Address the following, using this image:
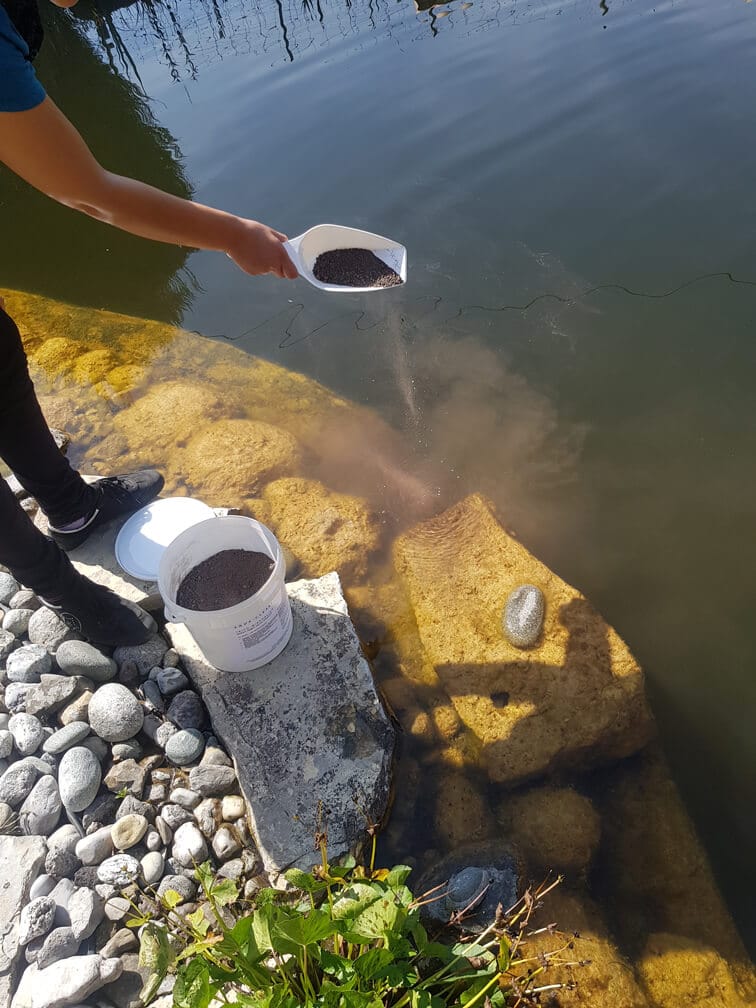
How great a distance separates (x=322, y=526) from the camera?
3.19 metres

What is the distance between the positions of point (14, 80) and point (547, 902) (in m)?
2.74

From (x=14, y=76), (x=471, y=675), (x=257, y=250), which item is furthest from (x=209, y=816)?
(x=14, y=76)

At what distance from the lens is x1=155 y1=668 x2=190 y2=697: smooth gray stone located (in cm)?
239

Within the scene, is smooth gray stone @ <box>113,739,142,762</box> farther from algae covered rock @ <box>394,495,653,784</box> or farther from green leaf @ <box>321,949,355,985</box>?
algae covered rock @ <box>394,495,653,784</box>

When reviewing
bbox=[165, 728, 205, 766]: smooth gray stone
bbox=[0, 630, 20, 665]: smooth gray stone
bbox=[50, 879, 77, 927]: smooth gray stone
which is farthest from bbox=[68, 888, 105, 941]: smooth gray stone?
bbox=[0, 630, 20, 665]: smooth gray stone

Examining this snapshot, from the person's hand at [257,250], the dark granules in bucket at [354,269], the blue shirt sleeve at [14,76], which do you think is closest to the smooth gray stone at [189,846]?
the person's hand at [257,250]

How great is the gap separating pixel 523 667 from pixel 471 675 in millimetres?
216

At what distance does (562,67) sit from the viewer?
628cm

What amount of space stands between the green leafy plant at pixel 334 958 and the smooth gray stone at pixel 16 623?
56.2 inches

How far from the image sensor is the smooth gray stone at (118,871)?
1904mm

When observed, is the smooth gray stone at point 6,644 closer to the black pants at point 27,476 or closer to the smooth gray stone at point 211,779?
the black pants at point 27,476

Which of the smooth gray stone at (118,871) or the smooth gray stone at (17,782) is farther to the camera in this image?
the smooth gray stone at (17,782)

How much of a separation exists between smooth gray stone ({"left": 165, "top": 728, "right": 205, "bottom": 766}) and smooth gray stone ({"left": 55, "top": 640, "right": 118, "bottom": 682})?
1.27 ft

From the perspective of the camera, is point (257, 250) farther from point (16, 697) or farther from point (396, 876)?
point (396, 876)
